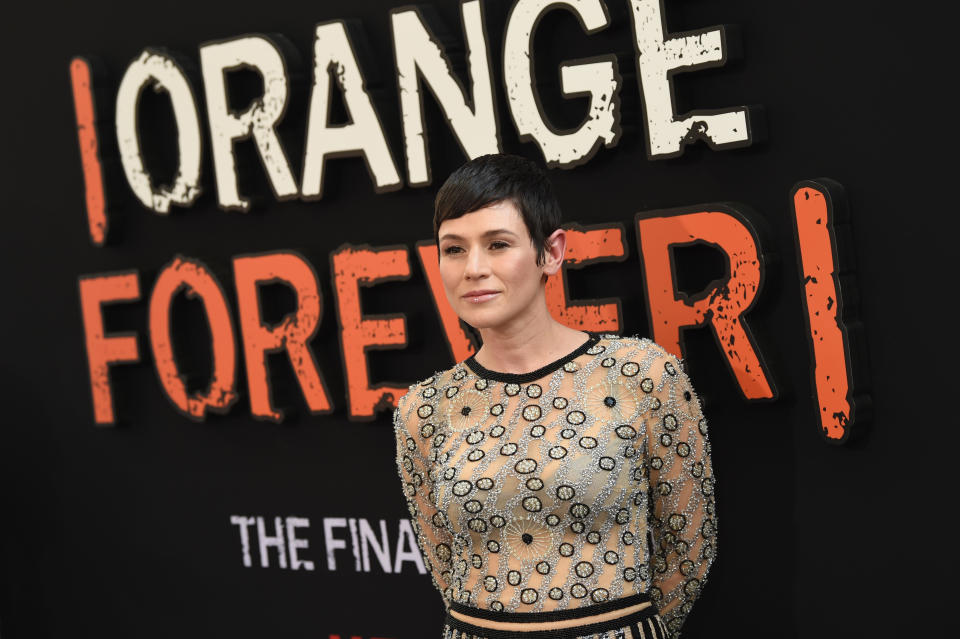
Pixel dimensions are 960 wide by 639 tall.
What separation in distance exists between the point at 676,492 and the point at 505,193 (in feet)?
2.19

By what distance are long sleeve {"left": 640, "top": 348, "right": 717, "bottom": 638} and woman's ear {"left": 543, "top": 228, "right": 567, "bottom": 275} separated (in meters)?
0.26

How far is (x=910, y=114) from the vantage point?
269 cm

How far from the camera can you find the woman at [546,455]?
243 centimetres

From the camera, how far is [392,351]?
354cm

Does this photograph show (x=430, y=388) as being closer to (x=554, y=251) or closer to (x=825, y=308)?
(x=554, y=251)

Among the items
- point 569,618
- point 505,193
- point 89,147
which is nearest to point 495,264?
point 505,193

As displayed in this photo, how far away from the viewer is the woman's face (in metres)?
2.49

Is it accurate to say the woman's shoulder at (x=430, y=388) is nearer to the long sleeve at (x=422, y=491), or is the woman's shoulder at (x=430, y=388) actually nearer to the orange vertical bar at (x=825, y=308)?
the long sleeve at (x=422, y=491)

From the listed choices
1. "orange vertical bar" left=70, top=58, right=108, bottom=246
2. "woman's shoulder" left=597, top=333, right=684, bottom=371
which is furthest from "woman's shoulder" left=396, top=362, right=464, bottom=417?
"orange vertical bar" left=70, top=58, right=108, bottom=246

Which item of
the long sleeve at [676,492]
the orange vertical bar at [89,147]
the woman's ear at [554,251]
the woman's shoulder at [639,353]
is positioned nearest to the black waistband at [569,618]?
the long sleeve at [676,492]

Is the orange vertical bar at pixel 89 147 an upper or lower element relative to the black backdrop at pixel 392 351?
upper

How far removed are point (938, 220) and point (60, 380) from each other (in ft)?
9.08

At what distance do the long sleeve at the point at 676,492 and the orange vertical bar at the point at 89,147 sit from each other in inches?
81.7

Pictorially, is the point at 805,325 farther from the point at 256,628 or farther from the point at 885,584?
the point at 256,628
